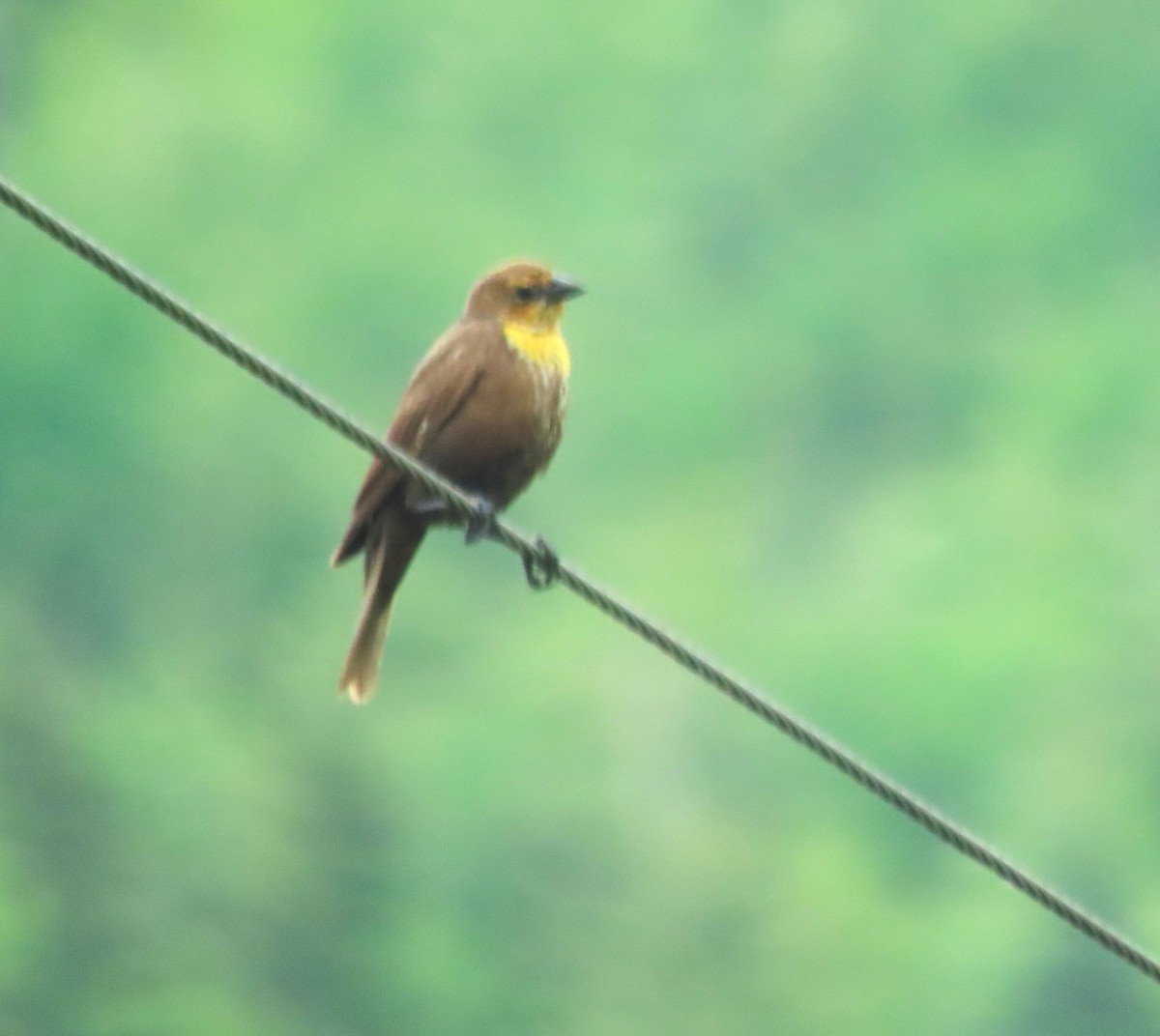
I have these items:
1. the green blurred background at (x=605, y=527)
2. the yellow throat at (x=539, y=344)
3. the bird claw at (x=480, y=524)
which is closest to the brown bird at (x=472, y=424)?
the yellow throat at (x=539, y=344)

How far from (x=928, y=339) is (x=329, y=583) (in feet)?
42.5

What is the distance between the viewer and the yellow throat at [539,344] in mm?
7148

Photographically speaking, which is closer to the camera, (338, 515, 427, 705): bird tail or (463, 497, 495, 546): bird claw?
(463, 497, 495, 546): bird claw

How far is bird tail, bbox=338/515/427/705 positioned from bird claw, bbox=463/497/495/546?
0.28 meters

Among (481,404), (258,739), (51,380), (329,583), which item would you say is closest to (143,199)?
(51,380)

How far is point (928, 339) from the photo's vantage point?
4047 cm

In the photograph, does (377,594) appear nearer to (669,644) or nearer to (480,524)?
(480,524)

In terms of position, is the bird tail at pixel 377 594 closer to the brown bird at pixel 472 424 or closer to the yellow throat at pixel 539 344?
the brown bird at pixel 472 424

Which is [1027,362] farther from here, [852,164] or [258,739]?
[258,739]

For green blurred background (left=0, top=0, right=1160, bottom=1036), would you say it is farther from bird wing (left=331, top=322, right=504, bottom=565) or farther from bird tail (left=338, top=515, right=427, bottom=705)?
bird wing (left=331, top=322, right=504, bottom=565)

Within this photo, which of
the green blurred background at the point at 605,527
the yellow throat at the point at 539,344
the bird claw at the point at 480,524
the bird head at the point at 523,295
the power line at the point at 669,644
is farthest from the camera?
the green blurred background at the point at 605,527

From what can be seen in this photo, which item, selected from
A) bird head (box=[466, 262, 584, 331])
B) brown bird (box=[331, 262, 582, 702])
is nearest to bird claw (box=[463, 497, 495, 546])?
brown bird (box=[331, 262, 582, 702])

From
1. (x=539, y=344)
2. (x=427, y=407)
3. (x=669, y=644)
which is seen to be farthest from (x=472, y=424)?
(x=669, y=644)

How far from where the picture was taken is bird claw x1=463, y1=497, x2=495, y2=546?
6523 mm
